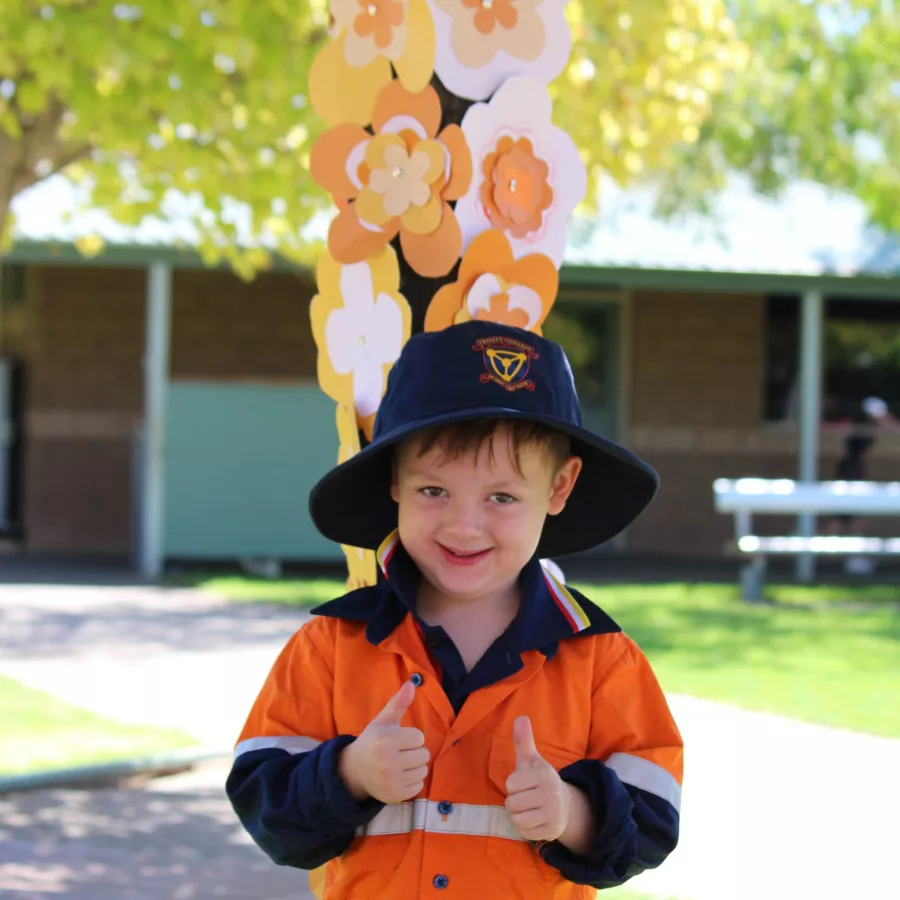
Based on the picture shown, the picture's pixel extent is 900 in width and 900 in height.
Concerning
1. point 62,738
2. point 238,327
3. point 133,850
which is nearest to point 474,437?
point 133,850

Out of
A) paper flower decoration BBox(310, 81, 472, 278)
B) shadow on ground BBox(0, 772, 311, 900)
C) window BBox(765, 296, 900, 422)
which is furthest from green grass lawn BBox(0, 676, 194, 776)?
window BBox(765, 296, 900, 422)

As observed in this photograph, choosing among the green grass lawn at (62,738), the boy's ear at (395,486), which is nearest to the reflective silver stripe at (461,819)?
the boy's ear at (395,486)

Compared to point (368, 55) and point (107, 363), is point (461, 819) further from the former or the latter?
point (107, 363)

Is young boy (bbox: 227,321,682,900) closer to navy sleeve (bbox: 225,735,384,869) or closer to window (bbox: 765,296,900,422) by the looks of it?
navy sleeve (bbox: 225,735,384,869)

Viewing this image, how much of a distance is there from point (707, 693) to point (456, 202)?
5256 mm

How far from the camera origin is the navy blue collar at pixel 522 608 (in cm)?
214

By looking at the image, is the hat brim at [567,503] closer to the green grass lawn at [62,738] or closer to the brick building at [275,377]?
the green grass lawn at [62,738]

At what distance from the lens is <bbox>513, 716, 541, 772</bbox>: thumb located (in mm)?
1902

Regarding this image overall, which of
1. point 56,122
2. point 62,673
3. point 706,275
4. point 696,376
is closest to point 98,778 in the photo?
point 62,673

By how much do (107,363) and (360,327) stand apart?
41.5ft

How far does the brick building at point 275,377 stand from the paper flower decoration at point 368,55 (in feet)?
31.1

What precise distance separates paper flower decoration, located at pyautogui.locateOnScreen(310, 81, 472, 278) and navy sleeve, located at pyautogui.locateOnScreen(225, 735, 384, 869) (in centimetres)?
104

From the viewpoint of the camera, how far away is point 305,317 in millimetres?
15109

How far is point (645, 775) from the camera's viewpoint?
2.08 m
